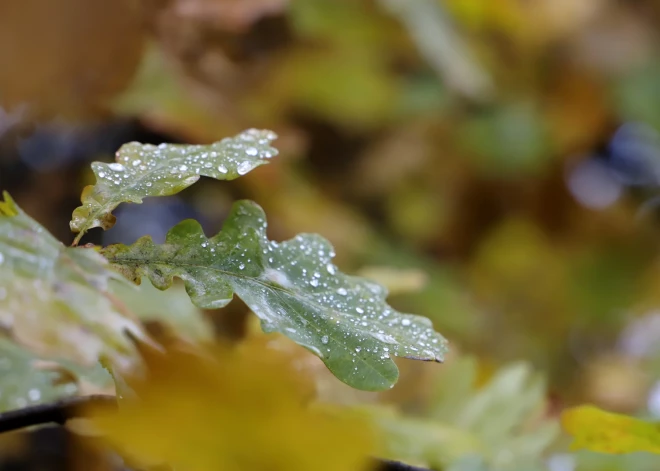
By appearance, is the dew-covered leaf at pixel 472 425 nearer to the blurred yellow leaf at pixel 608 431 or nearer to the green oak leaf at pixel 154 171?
the blurred yellow leaf at pixel 608 431

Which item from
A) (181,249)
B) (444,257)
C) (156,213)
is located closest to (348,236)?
(156,213)

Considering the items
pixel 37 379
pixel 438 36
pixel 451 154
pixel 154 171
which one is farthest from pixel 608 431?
pixel 451 154

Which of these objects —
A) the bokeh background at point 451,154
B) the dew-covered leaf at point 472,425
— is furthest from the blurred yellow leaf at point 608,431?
the bokeh background at point 451,154

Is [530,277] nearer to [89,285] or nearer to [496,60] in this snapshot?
[496,60]

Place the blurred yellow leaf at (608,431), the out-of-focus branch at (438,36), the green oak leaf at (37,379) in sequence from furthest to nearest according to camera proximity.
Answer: the out-of-focus branch at (438,36), the green oak leaf at (37,379), the blurred yellow leaf at (608,431)

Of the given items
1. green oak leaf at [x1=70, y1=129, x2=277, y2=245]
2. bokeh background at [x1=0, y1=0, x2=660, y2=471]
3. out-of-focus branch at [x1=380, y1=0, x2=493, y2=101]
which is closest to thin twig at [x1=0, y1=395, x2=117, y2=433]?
green oak leaf at [x1=70, y1=129, x2=277, y2=245]

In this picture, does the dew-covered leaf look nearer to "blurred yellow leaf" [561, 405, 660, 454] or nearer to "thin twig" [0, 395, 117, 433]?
"blurred yellow leaf" [561, 405, 660, 454]

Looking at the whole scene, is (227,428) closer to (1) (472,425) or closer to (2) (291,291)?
(2) (291,291)
